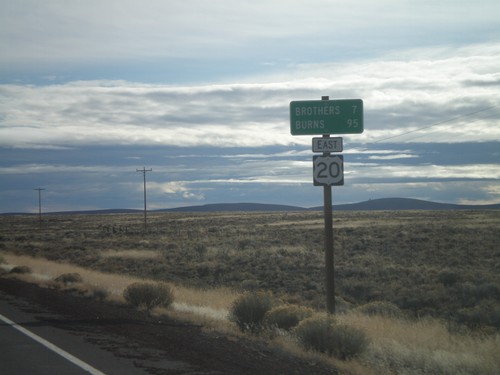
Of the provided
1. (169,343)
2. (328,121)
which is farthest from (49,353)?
(328,121)

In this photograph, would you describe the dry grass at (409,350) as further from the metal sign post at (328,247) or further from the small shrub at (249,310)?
the metal sign post at (328,247)

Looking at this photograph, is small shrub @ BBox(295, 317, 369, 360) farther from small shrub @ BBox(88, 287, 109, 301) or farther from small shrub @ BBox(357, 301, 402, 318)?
small shrub @ BBox(88, 287, 109, 301)

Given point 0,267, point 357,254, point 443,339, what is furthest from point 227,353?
point 357,254

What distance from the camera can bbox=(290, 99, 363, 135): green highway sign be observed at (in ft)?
42.2

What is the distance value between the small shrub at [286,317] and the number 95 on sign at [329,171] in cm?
254

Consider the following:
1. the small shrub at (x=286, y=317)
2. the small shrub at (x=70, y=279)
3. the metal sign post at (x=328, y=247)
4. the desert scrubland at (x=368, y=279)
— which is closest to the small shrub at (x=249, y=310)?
the small shrub at (x=286, y=317)

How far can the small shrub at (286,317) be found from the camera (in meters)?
12.0

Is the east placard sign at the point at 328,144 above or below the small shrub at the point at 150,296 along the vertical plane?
above

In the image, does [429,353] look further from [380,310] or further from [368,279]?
[368,279]

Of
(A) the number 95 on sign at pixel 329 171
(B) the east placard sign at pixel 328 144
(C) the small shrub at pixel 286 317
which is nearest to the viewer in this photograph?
(C) the small shrub at pixel 286 317

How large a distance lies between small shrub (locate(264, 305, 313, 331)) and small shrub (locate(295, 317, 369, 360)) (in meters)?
1.35

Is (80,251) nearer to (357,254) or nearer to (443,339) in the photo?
(357,254)

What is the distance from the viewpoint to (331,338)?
999 cm

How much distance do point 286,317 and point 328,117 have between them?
4.12m
